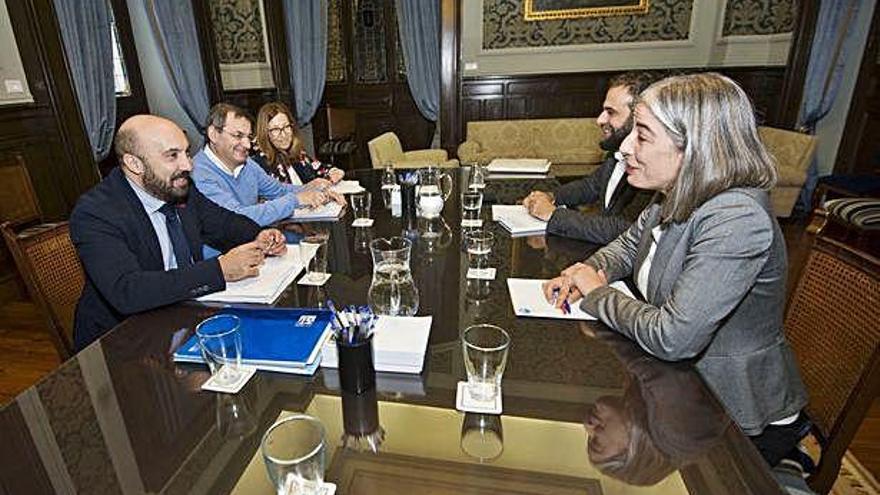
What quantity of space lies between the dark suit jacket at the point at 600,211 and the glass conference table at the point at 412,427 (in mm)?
585

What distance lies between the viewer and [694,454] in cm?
68

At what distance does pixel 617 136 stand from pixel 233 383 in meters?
1.67

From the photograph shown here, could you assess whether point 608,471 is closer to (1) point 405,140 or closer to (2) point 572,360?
(2) point 572,360

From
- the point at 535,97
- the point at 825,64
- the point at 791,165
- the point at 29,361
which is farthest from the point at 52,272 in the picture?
the point at 825,64

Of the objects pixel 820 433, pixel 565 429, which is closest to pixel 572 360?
pixel 565 429

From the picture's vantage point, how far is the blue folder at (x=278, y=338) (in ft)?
2.93

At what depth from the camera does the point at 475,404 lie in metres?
0.79

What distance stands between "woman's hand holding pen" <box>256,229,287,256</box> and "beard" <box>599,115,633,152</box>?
1.31 m

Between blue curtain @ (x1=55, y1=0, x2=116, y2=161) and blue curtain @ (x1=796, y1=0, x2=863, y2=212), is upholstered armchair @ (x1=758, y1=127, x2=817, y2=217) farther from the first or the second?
blue curtain @ (x1=55, y1=0, x2=116, y2=161)

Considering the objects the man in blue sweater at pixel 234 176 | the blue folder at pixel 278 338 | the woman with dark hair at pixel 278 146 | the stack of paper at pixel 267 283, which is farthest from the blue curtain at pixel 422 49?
the blue folder at pixel 278 338

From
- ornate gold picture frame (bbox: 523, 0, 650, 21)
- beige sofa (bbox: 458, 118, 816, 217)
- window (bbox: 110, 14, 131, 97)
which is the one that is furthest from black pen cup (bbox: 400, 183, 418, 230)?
ornate gold picture frame (bbox: 523, 0, 650, 21)

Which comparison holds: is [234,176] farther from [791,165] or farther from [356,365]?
[791,165]

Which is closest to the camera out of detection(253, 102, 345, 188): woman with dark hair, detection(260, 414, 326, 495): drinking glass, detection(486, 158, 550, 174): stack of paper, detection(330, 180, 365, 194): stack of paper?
detection(260, 414, 326, 495): drinking glass

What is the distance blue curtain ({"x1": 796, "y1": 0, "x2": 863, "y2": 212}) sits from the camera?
4152 millimetres
